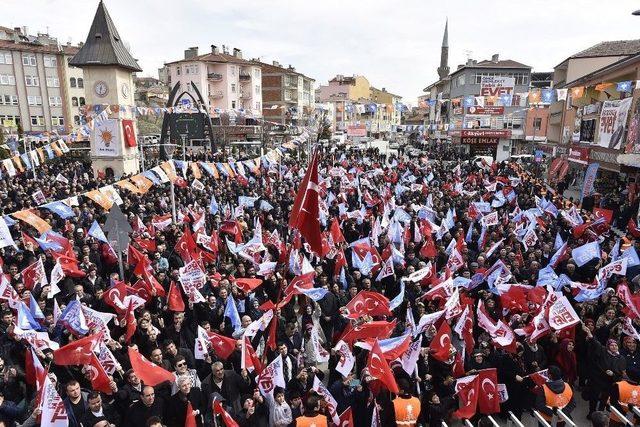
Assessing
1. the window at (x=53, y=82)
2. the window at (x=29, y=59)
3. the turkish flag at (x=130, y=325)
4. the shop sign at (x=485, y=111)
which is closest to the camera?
the turkish flag at (x=130, y=325)

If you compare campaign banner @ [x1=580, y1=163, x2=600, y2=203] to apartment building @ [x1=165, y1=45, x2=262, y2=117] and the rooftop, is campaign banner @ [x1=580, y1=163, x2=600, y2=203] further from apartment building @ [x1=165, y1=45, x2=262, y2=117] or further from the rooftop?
apartment building @ [x1=165, y1=45, x2=262, y2=117]

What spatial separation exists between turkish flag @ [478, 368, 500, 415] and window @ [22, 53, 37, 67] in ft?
216

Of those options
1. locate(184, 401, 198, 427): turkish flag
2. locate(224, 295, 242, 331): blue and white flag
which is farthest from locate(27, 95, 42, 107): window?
locate(184, 401, 198, 427): turkish flag

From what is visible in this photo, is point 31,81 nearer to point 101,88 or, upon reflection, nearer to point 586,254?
point 101,88

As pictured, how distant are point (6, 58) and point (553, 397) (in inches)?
2608

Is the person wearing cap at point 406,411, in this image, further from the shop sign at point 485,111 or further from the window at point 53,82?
the window at point 53,82

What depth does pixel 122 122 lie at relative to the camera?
28.8 m

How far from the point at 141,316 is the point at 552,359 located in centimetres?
Result: 651

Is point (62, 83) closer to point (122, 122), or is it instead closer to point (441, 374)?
point (122, 122)

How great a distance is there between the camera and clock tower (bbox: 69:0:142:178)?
94.0ft

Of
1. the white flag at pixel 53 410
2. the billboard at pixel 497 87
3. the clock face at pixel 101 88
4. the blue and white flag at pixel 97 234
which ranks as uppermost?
the billboard at pixel 497 87

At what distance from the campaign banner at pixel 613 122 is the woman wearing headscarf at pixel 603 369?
17125 millimetres

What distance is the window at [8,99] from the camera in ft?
185

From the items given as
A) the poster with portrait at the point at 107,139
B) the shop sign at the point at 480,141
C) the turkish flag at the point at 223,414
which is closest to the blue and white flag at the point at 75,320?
the turkish flag at the point at 223,414
